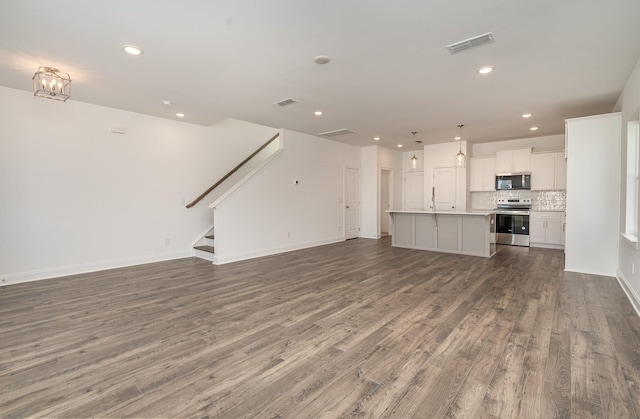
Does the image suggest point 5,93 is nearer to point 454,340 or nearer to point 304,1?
point 304,1

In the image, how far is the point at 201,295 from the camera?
12.5ft

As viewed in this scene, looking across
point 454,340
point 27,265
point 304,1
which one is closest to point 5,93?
point 27,265

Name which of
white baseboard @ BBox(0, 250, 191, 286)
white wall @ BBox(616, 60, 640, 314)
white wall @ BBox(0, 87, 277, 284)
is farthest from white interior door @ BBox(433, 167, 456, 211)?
white baseboard @ BBox(0, 250, 191, 286)

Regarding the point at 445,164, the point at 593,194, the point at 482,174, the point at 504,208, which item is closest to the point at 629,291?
the point at 593,194

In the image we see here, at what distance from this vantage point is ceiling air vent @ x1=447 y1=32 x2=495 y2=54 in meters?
2.83

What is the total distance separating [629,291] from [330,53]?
4.50 meters

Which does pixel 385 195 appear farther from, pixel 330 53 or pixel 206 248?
pixel 330 53

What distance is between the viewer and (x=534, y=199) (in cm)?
773

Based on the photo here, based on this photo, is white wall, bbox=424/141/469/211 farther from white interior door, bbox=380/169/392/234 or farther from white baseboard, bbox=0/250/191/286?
white baseboard, bbox=0/250/191/286

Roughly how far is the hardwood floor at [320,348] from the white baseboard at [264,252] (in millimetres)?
1173

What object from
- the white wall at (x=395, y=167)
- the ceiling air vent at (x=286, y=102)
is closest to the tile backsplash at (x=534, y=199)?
the white wall at (x=395, y=167)

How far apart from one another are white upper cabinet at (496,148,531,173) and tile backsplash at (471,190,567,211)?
27.4 inches

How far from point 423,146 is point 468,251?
3.84m

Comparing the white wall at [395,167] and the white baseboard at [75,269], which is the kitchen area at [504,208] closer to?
the white wall at [395,167]
